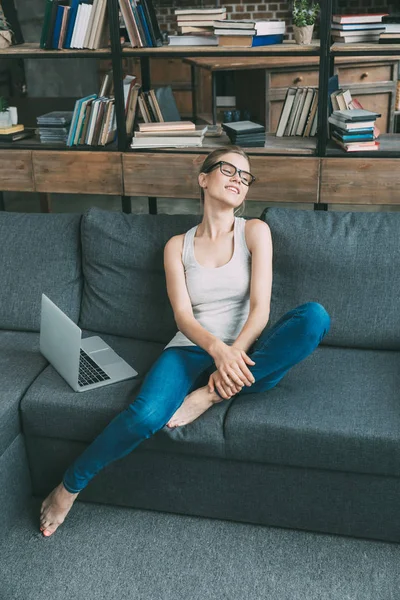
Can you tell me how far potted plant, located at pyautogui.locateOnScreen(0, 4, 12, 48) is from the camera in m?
3.25

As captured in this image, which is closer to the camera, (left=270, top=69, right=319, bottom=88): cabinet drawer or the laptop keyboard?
the laptop keyboard

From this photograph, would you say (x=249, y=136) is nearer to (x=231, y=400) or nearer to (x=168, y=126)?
(x=168, y=126)

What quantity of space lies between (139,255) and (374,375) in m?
0.88

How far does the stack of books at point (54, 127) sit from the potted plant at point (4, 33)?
1.25 ft

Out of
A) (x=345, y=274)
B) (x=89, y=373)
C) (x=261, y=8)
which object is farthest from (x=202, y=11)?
(x=261, y=8)

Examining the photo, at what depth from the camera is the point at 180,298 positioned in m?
2.11

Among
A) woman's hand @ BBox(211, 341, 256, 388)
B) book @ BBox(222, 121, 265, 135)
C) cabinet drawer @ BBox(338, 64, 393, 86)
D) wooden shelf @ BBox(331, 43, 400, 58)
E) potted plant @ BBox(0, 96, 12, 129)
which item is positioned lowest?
woman's hand @ BBox(211, 341, 256, 388)

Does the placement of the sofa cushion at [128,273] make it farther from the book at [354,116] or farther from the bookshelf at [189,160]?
the book at [354,116]

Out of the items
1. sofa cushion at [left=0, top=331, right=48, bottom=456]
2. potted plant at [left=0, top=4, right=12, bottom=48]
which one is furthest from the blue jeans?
potted plant at [left=0, top=4, right=12, bottom=48]

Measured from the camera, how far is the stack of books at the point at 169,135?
310 centimetres

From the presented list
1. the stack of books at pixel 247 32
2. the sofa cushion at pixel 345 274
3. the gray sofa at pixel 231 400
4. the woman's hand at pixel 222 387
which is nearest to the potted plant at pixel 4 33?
the stack of books at pixel 247 32

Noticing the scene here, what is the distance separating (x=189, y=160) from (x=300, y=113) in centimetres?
58

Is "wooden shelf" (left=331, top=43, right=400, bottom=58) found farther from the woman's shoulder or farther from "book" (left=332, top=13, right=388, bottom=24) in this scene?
the woman's shoulder

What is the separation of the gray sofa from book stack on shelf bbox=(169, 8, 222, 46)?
3.37ft
